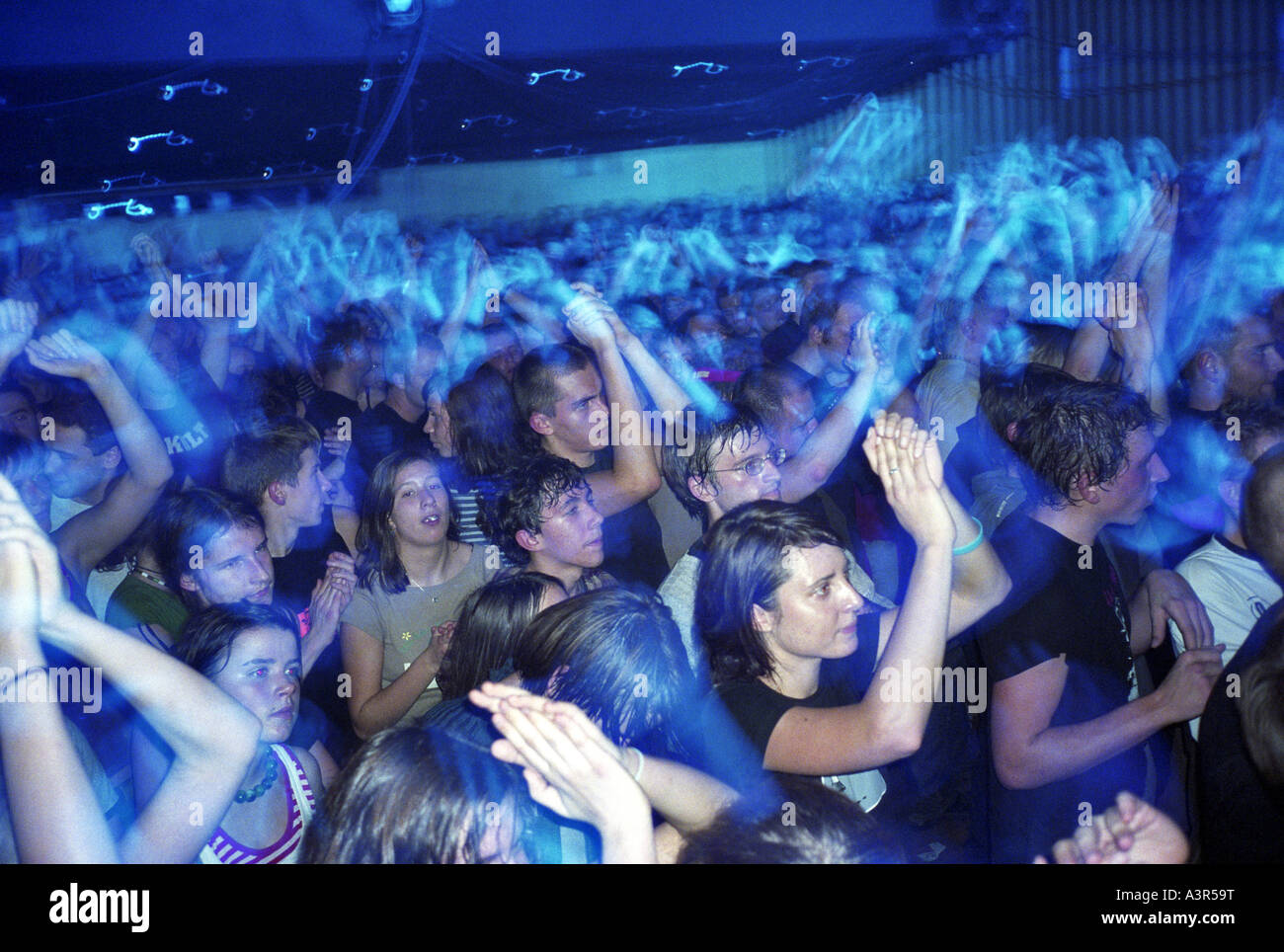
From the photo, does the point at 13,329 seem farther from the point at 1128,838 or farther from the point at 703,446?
the point at 1128,838

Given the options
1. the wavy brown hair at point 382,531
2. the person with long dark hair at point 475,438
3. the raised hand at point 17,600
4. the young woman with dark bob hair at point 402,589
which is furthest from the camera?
the person with long dark hair at point 475,438

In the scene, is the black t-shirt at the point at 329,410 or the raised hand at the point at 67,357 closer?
the raised hand at the point at 67,357

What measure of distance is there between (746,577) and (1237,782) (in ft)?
2.38

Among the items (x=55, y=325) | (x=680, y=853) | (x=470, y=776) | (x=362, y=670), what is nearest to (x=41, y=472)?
(x=55, y=325)

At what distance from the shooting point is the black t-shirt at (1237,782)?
139cm

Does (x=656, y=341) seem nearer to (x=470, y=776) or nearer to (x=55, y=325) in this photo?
(x=55, y=325)

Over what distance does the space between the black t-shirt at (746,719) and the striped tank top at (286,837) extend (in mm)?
604

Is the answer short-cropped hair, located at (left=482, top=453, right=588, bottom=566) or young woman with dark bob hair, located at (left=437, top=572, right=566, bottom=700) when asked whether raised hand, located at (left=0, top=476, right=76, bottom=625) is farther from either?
short-cropped hair, located at (left=482, top=453, right=588, bottom=566)

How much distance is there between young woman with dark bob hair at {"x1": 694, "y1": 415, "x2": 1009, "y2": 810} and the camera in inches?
58.5

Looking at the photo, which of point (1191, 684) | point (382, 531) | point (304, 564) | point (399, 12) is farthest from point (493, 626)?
point (399, 12)

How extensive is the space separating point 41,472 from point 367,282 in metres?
1.16

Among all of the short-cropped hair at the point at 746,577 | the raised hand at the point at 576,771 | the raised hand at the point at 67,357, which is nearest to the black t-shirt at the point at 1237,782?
the short-cropped hair at the point at 746,577

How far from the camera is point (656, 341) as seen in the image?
2.72m

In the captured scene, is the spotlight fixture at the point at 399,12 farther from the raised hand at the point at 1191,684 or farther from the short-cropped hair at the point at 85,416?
the raised hand at the point at 1191,684
